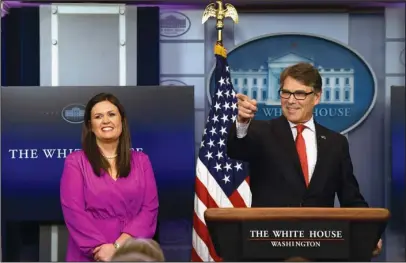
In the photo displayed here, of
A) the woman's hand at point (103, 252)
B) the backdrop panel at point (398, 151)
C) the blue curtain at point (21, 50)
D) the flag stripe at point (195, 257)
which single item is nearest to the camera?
the woman's hand at point (103, 252)

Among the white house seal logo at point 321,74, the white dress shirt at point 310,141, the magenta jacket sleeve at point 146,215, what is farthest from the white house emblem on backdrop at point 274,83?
the white dress shirt at point 310,141

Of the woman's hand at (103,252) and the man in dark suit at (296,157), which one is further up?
the man in dark suit at (296,157)

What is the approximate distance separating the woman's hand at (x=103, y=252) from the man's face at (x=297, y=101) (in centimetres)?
94

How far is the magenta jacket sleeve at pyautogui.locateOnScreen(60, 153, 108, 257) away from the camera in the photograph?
3.15 metres

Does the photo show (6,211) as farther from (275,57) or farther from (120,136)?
(275,57)

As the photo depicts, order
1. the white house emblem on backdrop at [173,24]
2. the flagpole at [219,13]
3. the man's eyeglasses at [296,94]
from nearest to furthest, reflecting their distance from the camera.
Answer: the man's eyeglasses at [296,94], the flagpole at [219,13], the white house emblem on backdrop at [173,24]

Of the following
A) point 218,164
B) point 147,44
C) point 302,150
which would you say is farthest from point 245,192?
point 302,150

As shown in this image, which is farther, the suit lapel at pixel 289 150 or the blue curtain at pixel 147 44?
the blue curtain at pixel 147 44

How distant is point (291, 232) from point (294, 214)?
48mm

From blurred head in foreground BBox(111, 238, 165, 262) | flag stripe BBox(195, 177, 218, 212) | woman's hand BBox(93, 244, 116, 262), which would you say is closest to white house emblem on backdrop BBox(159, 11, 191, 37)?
flag stripe BBox(195, 177, 218, 212)

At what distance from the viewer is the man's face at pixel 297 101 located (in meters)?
2.76

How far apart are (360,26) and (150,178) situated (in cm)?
199

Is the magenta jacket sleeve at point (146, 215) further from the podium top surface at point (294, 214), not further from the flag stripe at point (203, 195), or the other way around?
the podium top surface at point (294, 214)

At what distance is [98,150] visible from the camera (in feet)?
10.7
